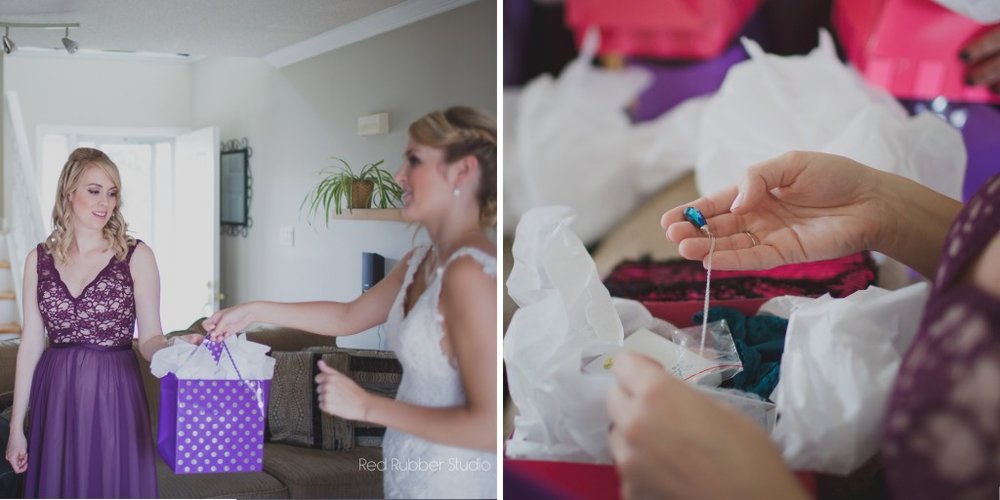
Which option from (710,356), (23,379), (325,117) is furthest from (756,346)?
(23,379)

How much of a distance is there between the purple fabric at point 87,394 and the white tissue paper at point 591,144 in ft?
2.49

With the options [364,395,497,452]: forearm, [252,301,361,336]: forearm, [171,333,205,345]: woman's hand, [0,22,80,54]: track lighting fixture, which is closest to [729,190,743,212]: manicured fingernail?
[364,395,497,452]: forearm

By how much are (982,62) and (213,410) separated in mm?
1892

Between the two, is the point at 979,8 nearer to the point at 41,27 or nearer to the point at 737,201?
the point at 737,201

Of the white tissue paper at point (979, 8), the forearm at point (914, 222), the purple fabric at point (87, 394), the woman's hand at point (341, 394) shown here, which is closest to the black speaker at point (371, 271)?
the woman's hand at point (341, 394)

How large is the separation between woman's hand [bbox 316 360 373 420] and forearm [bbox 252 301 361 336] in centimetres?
7

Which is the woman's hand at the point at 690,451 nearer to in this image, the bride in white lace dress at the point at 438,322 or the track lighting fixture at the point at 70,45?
the bride in white lace dress at the point at 438,322

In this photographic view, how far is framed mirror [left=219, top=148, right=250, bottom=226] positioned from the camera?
5.02ft

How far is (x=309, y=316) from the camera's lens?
1480 millimetres

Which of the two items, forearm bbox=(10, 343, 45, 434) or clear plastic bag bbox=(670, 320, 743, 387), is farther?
forearm bbox=(10, 343, 45, 434)

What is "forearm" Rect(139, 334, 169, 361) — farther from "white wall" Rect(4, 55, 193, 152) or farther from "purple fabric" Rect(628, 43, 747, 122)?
"purple fabric" Rect(628, 43, 747, 122)

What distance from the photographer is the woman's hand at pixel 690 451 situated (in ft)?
2.91

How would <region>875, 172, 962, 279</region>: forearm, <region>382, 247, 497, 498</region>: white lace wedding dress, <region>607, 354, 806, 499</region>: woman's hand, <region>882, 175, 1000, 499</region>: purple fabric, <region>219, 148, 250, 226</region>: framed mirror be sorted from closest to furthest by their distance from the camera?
<region>882, 175, 1000, 499</region>: purple fabric
<region>607, 354, 806, 499</region>: woman's hand
<region>875, 172, 962, 279</region>: forearm
<region>382, 247, 497, 498</region>: white lace wedding dress
<region>219, 148, 250, 226</region>: framed mirror

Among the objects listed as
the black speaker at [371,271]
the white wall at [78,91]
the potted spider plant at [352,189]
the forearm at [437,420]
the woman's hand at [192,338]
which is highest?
the white wall at [78,91]
